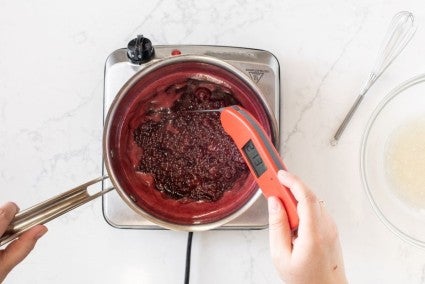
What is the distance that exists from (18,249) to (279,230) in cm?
30

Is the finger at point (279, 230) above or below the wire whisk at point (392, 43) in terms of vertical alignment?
below

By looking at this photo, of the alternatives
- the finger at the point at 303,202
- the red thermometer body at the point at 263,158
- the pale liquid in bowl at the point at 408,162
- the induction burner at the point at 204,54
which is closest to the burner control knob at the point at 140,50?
the induction burner at the point at 204,54

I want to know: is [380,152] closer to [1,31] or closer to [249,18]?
[249,18]

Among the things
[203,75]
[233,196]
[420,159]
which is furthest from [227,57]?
[420,159]

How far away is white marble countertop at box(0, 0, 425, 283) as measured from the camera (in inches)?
31.2

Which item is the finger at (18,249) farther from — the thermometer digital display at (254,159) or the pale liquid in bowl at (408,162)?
the pale liquid in bowl at (408,162)

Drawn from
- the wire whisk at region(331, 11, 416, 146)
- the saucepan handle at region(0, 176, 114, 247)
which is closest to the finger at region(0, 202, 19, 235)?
the saucepan handle at region(0, 176, 114, 247)

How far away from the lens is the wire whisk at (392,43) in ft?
2.58

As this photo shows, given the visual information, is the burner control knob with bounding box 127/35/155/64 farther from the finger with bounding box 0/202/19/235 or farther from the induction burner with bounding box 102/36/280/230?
the finger with bounding box 0/202/19/235

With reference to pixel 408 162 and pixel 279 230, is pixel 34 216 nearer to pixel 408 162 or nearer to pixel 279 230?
pixel 279 230

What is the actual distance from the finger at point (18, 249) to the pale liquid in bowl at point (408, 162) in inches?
20.4

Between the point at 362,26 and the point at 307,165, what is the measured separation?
23 cm

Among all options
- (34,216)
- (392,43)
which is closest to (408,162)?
(392,43)

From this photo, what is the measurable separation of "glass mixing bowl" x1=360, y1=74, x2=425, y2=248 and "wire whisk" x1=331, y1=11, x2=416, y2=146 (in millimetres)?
37
